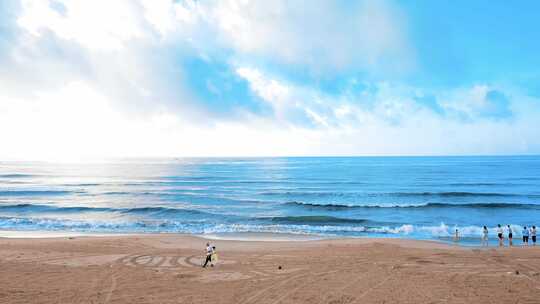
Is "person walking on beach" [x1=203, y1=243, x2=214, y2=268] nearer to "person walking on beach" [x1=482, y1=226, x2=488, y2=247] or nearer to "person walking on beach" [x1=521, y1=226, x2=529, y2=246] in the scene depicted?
"person walking on beach" [x1=482, y1=226, x2=488, y2=247]

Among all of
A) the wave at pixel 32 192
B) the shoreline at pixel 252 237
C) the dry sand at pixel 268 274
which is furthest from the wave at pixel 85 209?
the dry sand at pixel 268 274

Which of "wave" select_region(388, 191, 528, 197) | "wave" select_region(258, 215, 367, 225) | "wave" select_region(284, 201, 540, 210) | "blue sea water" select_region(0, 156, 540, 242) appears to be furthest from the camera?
"wave" select_region(388, 191, 528, 197)

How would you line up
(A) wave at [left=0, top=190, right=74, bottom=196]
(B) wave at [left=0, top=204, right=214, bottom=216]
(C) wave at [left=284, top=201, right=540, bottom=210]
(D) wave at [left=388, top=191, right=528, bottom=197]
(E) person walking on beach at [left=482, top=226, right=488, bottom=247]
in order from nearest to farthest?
1. (E) person walking on beach at [left=482, top=226, right=488, bottom=247]
2. (B) wave at [left=0, top=204, right=214, bottom=216]
3. (C) wave at [left=284, top=201, right=540, bottom=210]
4. (D) wave at [left=388, top=191, right=528, bottom=197]
5. (A) wave at [left=0, top=190, right=74, bottom=196]

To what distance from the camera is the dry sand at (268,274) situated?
10.3m

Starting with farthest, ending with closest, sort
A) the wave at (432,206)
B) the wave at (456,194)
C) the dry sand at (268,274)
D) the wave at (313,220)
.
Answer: the wave at (456,194) → the wave at (432,206) → the wave at (313,220) → the dry sand at (268,274)

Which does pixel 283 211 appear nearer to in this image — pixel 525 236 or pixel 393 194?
pixel 393 194

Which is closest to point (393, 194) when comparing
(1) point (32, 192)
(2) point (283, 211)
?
(2) point (283, 211)

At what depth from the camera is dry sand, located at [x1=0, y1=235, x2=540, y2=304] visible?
33.8ft

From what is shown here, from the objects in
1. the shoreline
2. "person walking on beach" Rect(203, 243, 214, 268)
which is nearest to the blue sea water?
the shoreline

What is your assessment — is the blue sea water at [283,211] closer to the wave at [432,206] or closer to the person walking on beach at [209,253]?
the wave at [432,206]

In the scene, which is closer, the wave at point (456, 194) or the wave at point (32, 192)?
the wave at point (456, 194)

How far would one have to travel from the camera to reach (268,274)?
12.6 m

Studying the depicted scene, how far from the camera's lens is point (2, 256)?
15242mm

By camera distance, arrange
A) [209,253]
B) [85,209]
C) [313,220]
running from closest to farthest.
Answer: [209,253], [313,220], [85,209]
